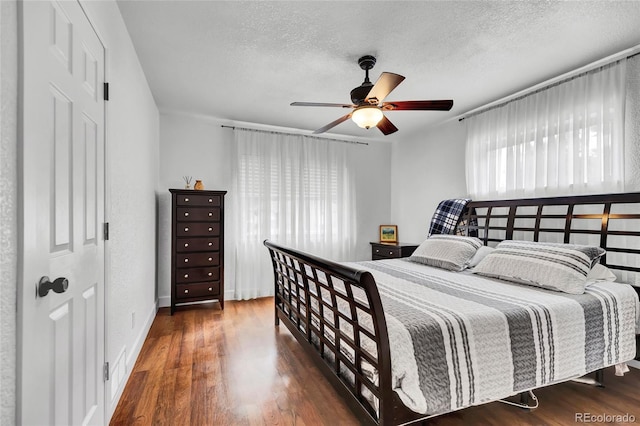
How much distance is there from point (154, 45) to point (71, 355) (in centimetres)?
225

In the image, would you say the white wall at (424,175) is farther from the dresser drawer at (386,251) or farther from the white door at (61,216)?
the white door at (61,216)

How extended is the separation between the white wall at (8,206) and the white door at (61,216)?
2 centimetres

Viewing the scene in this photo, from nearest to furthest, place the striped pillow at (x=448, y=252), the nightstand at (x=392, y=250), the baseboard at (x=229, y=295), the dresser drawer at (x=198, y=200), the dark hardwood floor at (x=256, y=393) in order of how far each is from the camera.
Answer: the dark hardwood floor at (x=256, y=393) → the striped pillow at (x=448, y=252) → the dresser drawer at (x=198, y=200) → the baseboard at (x=229, y=295) → the nightstand at (x=392, y=250)

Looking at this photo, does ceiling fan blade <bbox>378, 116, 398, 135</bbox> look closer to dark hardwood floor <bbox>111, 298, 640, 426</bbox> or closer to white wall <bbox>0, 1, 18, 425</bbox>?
dark hardwood floor <bbox>111, 298, 640, 426</bbox>

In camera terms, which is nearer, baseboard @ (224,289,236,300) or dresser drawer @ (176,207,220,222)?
dresser drawer @ (176,207,220,222)

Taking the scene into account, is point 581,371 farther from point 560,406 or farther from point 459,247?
point 459,247

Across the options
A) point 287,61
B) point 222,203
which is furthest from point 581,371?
point 222,203

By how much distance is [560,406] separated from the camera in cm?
189

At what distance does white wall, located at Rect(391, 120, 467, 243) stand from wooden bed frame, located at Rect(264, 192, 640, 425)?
0.69m

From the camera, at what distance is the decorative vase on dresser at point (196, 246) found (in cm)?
361

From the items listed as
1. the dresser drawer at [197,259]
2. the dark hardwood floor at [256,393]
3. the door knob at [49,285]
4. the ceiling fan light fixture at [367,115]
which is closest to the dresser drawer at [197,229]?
the dresser drawer at [197,259]

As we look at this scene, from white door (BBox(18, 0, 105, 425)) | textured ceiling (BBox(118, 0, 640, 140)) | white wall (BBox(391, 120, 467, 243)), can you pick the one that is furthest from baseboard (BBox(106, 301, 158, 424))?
white wall (BBox(391, 120, 467, 243))

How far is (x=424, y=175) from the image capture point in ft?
15.4

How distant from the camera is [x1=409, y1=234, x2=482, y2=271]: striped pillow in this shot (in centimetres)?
297
